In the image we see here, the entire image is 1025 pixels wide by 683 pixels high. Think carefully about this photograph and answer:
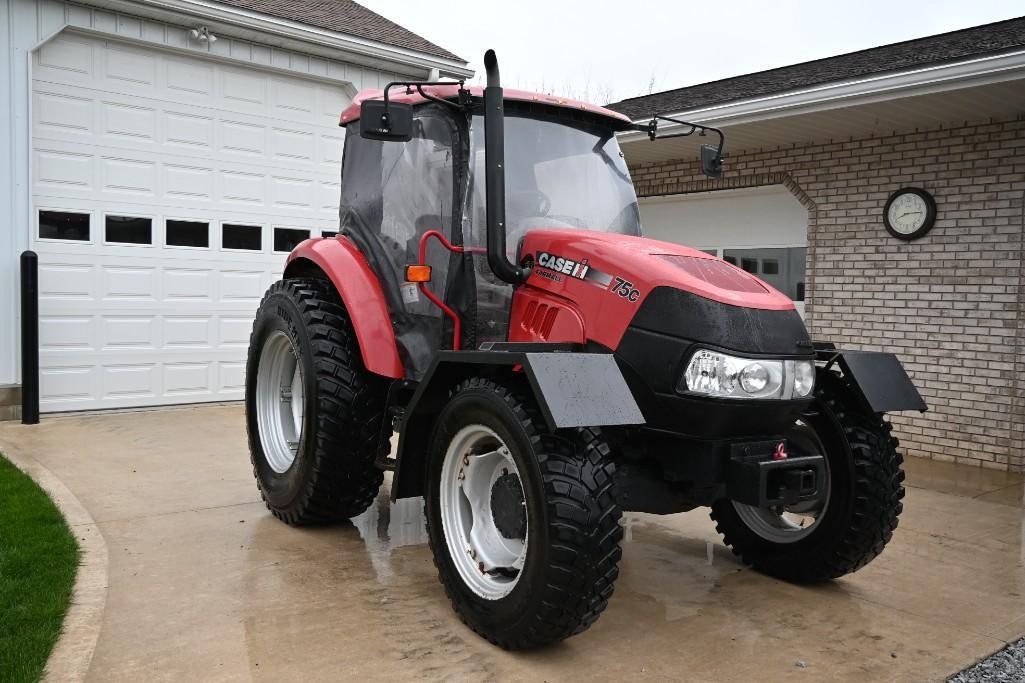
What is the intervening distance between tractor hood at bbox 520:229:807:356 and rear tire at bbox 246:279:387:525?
1265 millimetres

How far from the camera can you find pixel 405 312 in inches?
176

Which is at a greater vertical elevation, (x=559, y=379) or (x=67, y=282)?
(x=67, y=282)

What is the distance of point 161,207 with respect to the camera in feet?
29.3

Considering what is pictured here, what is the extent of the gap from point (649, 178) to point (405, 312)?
21.3 ft

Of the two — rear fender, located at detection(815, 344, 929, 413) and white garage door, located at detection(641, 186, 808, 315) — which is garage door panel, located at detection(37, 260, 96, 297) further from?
rear fender, located at detection(815, 344, 929, 413)

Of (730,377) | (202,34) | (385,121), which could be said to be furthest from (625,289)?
(202,34)

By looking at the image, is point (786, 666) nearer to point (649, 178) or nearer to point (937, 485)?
point (937, 485)

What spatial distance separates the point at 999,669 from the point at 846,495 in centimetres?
98

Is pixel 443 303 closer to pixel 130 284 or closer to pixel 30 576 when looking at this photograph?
pixel 30 576

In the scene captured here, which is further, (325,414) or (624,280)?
(325,414)

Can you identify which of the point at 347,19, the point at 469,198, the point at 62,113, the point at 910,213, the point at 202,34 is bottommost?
the point at 469,198

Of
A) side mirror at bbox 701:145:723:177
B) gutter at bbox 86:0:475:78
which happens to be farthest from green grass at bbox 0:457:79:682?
gutter at bbox 86:0:475:78

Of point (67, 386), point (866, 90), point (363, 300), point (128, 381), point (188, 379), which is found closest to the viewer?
point (363, 300)

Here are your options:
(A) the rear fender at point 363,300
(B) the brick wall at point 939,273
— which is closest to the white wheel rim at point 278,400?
(A) the rear fender at point 363,300
